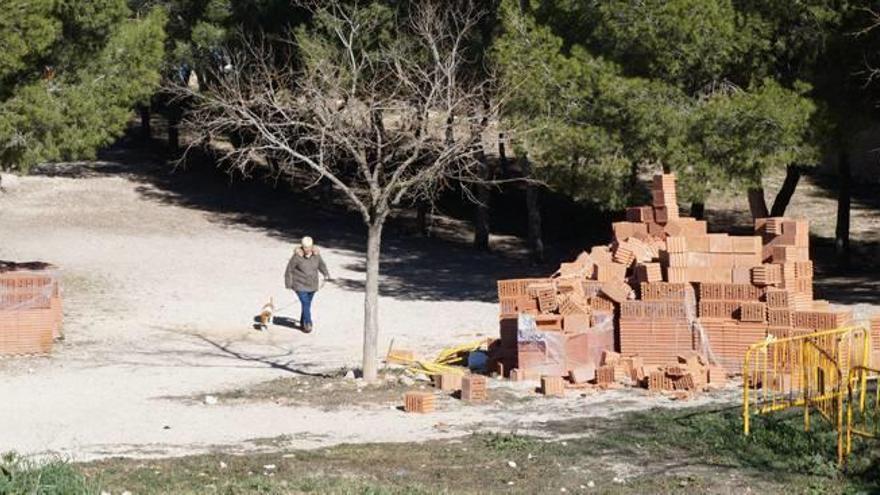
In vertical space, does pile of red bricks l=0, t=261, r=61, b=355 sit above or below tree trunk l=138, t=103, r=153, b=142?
below

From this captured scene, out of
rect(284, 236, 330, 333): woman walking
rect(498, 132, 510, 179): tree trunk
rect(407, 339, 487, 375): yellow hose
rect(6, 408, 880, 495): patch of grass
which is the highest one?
rect(498, 132, 510, 179): tree trunk

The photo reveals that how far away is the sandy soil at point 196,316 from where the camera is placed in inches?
636

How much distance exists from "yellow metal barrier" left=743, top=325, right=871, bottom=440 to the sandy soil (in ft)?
4.92

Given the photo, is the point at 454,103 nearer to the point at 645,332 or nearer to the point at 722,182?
the point at 645,332

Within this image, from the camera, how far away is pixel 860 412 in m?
14.9

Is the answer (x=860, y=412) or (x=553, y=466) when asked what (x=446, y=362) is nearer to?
(x=860, y=412)

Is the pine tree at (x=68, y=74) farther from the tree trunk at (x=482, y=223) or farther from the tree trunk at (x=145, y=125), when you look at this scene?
the tree trunk at (x=145, y=125)

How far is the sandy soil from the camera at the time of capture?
53.0 ft

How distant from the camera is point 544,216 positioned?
142 feet

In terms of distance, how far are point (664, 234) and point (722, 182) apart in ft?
19.8

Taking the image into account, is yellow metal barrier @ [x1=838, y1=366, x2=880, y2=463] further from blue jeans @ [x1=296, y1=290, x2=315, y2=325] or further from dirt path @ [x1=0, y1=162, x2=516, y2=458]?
blue jeans @ [x1=296, y1=290, x2=315, y2=325]

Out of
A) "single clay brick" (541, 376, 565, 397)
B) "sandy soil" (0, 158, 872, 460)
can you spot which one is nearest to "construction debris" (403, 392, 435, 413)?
"sandy soil" (0, 158, 872, 460)

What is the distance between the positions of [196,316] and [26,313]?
15.7 ft

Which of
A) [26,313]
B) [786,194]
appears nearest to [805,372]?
[26,313]
